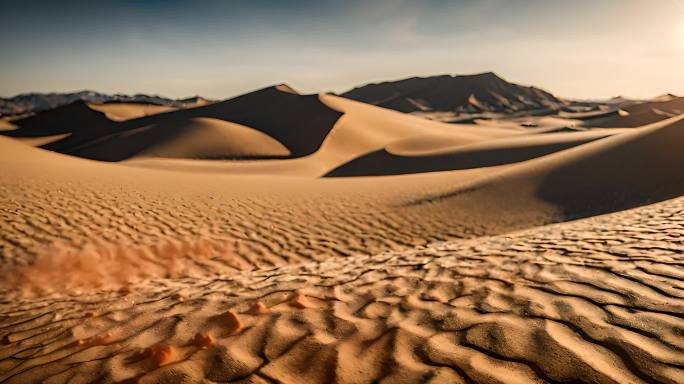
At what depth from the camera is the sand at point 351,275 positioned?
1.91 metres

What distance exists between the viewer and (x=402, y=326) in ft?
7.37

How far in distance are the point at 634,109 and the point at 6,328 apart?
221 feet

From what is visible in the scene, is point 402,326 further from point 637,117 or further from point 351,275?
point 637,117

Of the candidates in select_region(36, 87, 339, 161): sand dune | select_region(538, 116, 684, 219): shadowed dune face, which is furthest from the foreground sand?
select_region(36, 87, 339, 161): sand dune

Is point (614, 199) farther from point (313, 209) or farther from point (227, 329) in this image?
point (227, 329)

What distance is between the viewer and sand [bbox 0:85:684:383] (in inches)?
75.1

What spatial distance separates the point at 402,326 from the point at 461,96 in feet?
357

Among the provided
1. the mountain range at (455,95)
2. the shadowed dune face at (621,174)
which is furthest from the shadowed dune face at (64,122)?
the shadowed dune face at (621,174)

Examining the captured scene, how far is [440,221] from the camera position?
7934mm

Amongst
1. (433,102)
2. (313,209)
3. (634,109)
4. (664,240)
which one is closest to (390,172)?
(313,209)

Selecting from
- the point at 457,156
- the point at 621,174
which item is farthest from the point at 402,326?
the point at 457,156

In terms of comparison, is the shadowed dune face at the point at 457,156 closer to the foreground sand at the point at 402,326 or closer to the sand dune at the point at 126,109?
the foreground sand at the point at 402,326

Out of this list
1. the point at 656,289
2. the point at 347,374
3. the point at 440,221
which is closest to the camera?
the point at 347,374

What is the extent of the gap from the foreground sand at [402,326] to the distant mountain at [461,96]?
94.6 metres
